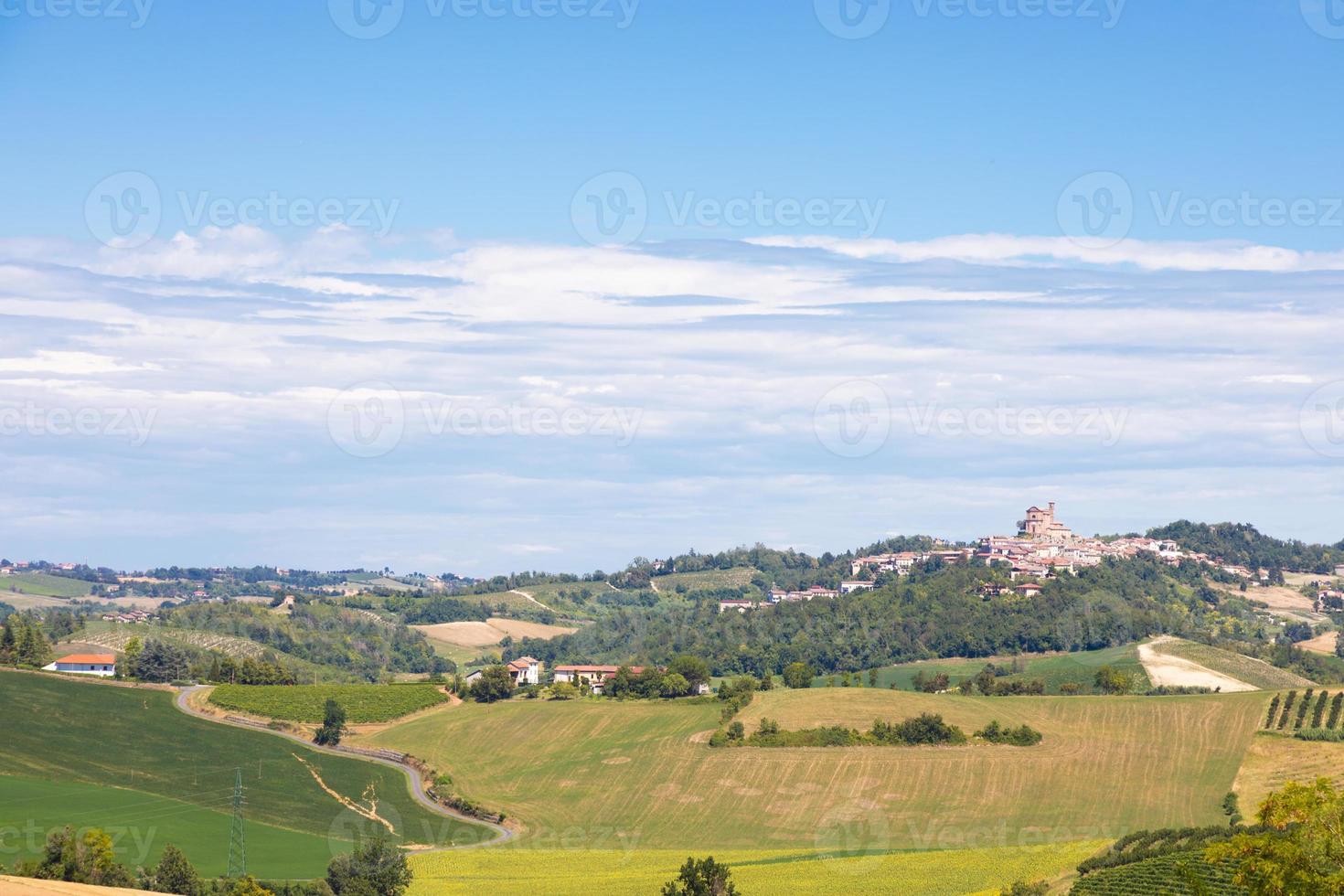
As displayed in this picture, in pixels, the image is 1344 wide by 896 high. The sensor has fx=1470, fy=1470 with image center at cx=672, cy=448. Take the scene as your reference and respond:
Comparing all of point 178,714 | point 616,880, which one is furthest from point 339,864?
point 178,714

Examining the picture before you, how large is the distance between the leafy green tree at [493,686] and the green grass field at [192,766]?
95.7 ft

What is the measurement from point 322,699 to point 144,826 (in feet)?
177

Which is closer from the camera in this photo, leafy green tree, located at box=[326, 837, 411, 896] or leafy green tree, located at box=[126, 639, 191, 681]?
leafy green tree, located at box=[326, 837, 411, 896]

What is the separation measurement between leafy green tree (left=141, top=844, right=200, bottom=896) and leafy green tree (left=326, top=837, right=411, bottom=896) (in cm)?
775

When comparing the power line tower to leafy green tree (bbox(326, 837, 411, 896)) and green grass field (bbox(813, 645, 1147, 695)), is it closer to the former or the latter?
leafy green tree (bbox(326, 837, 411, 896))

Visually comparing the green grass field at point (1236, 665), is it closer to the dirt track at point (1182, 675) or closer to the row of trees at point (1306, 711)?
the dirt track at point (1182, 675)

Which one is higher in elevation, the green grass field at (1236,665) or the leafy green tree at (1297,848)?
the leafy green tree at (1297,848)

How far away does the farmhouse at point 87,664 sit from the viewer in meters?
162

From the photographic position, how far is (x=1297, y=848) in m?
45.5

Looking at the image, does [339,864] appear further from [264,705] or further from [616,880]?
[264,705]

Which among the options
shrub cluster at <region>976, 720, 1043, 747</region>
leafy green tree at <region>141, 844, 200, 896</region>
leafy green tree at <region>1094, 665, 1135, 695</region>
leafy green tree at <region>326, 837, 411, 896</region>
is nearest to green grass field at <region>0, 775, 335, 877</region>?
leafy green tree at <region>141, 844, 200, 896</region>

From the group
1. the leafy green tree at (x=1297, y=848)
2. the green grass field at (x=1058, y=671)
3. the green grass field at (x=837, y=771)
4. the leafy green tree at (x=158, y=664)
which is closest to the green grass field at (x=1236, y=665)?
the green grass field at (x=1058, y=671)

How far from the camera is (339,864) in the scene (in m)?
82.8

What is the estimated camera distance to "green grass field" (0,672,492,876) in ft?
351
